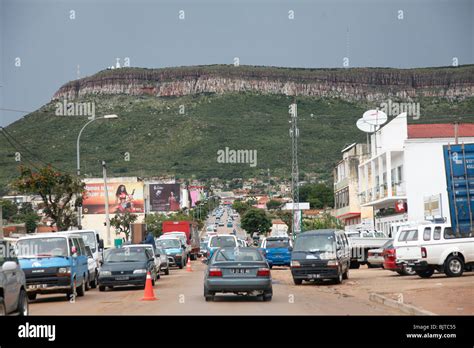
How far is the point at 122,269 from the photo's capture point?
90.7ft

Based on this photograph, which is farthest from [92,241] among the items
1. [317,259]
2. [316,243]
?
[317,259]

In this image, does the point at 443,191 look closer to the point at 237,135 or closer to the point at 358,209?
the point at 358,209

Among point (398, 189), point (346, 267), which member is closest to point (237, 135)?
point (398, 189)

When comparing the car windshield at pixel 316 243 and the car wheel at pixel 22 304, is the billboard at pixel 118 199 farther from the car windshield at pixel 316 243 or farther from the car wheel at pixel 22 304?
the car wheel at pixel 22 304

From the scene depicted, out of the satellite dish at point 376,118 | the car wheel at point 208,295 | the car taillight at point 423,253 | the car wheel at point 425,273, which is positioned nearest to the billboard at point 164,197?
the satellite dish at point 376,118

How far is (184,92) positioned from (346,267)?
3381 inches

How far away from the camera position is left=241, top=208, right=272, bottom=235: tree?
398ft

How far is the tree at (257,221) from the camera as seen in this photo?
121 metres

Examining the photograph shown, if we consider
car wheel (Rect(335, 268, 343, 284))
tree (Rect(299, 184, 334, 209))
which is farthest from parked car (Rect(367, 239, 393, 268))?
tree (Rect(299, 184, 334, 209))

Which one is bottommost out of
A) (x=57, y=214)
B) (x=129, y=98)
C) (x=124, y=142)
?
(x=57, y=214)

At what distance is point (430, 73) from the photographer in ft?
357

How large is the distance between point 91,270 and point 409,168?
2854 cm

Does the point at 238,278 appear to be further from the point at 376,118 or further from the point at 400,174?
the point at 376,118

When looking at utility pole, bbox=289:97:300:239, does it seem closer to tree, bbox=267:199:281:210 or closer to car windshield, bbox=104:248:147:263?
car windshield, bbox=104:248:147:263
